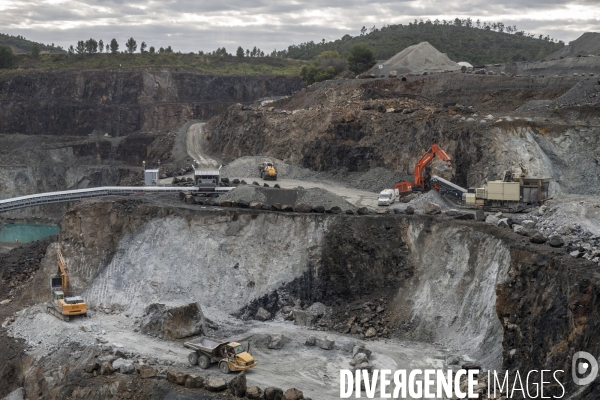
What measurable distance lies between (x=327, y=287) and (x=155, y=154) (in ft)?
149

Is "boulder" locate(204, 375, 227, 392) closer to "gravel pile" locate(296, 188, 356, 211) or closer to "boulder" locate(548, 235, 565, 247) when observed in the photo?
"boulder" locate(548, 235, 565, 247)

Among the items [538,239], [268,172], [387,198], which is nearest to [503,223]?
[538,239]

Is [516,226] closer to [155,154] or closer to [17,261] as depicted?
[17,261]

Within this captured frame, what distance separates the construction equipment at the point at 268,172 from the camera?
5486 centimetres

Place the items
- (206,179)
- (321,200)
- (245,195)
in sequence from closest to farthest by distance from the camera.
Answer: (321,200)
(245,195)
(206,179)

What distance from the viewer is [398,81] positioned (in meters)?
66.6

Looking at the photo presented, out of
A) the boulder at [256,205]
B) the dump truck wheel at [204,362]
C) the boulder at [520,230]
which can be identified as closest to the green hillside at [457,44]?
the boulder at [256,205]

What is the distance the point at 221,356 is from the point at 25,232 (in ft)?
154

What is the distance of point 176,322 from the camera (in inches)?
1304

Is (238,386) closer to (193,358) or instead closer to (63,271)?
(193,358)

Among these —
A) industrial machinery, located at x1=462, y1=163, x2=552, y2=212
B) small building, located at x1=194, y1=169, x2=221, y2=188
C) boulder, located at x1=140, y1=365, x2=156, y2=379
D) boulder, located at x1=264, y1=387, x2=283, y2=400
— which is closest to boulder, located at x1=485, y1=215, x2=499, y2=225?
industrial machinery, located at x1=462, y1=163, x2=552, y2=212

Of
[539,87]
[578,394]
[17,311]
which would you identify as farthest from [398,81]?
[578,394]

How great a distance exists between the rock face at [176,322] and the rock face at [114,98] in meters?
67.2

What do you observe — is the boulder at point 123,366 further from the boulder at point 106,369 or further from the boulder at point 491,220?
the boulder at point 491,220
